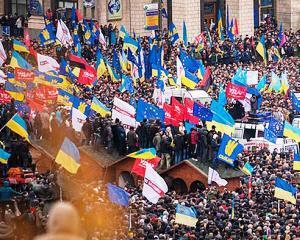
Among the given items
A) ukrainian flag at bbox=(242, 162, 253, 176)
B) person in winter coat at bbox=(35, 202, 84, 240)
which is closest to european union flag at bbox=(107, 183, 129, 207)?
ukrainian flag at bbox=(242, 162, 253, 176)

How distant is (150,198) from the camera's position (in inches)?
716

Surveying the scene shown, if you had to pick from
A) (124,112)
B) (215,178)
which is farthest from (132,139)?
(215,178)

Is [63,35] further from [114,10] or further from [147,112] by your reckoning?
[114,10]

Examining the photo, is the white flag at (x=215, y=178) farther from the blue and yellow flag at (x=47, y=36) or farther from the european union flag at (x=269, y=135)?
the blue and yellow flag at (x=47, y=36)

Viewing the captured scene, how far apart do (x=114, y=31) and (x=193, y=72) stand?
768 cm

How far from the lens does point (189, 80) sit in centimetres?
3272

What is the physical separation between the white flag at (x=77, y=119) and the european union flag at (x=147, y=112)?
1.72 m

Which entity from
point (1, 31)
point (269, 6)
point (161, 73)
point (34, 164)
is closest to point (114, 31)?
point (1, 31)

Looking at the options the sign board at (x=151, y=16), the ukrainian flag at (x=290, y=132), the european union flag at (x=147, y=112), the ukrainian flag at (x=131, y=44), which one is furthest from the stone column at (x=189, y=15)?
the ukrainian flag at (x=290, y=132)

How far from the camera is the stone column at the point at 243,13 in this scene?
56438 mm

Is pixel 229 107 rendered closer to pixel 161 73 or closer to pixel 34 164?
pixel 161 73

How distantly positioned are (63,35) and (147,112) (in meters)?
11.8

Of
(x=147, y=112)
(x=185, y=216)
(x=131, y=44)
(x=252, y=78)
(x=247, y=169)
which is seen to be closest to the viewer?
(x=185, y=216)

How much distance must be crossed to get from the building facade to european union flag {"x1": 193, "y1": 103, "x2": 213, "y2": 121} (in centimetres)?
2227
